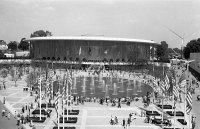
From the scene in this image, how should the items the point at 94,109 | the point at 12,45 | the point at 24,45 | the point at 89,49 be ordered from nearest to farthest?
the point at 94,109 < the point at 89,49 < the point at 24,45 < the point at 12,45

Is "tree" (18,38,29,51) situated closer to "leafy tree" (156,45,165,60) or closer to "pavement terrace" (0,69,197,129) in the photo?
"leafy tree" (156,45,165,60)

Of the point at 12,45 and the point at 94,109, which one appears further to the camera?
the point at 12,45

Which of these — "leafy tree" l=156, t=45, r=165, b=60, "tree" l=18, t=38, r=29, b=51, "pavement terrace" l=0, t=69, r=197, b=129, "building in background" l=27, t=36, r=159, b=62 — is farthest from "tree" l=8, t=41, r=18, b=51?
"pavement terrace" l=0, t=69, r=197, b=129

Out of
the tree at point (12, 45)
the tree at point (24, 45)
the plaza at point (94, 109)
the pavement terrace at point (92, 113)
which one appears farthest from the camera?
the tree at point (12, 45)

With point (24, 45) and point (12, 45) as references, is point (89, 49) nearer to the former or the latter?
point (24, 45)

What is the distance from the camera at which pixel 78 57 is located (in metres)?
97.9

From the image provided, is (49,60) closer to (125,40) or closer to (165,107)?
(125,40)

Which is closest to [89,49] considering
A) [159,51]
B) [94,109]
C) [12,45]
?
[159,51]

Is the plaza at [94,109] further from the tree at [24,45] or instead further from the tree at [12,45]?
the tree at [12,45]

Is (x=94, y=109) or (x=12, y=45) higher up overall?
(x=12, y=45)

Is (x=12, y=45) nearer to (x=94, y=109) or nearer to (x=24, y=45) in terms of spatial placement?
(x=24, y=45)

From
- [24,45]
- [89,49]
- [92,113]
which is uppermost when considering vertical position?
[24,45]

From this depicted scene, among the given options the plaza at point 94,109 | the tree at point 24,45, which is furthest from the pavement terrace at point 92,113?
the tree at point 24,45

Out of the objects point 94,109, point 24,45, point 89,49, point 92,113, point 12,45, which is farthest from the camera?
point 12,45
